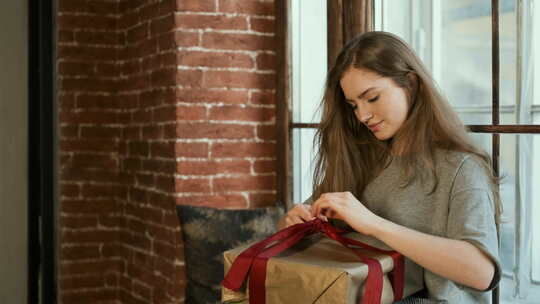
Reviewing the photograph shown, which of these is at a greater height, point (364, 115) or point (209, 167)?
point (364, 115)

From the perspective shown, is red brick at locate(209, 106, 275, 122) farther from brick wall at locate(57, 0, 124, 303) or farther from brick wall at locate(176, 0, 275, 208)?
brick wall at locate(57, 0, 124, 303)

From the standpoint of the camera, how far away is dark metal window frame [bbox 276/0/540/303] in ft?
6.80

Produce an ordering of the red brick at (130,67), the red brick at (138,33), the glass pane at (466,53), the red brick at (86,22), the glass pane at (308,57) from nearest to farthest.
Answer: the glass pane at (466,53) < the glass pane at (308,57) < the red brick at (138,33) < the red brick at (130,67) < the red brick at (86,22)

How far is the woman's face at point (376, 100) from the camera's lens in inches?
73.2

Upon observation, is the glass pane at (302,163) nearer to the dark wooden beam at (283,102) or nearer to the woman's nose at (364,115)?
the dark wooden beam at (283,102)

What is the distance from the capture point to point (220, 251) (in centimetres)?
260

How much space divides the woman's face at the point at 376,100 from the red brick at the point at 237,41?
1.13 meters

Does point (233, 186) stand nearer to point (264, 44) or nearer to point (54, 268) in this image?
point (264, 44)

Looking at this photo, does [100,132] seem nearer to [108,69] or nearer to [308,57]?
[108,69]

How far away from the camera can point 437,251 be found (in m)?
1.61

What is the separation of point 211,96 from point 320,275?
5.12 ft

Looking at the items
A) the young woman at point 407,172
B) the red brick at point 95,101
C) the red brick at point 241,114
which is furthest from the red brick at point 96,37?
the young woman at point 407,172
